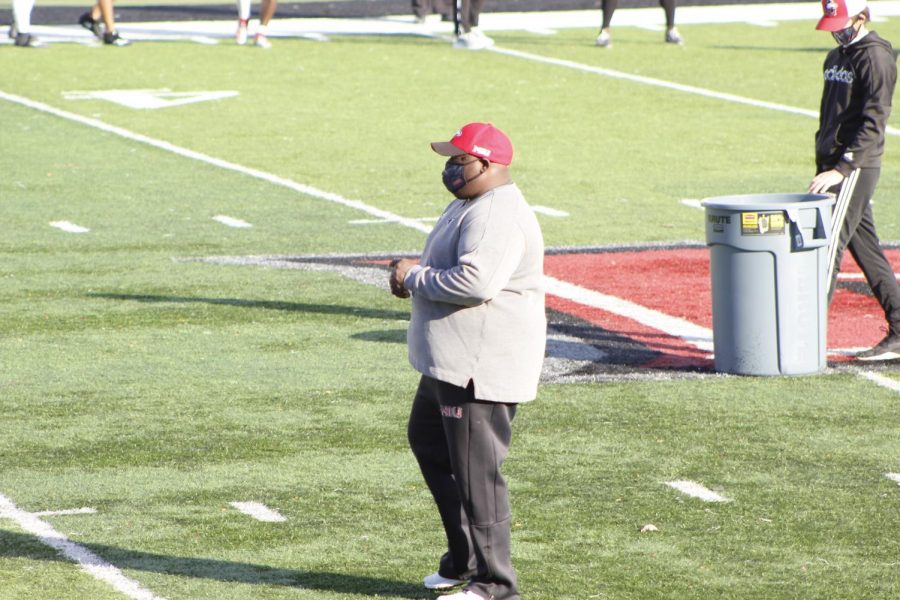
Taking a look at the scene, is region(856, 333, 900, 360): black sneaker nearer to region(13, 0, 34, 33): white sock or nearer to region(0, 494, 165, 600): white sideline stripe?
region(0, 494, 165, 600): white sideline stripe

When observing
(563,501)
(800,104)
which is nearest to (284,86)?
(800,104)

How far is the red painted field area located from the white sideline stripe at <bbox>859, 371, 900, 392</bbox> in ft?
1.64

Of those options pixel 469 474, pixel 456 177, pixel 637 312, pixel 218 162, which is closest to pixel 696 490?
pixel 469 474

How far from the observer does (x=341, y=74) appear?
27656mm

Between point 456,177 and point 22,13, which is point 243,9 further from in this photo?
point 456,177

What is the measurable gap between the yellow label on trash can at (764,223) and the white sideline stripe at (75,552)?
4401mm

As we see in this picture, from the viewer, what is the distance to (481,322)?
20.8 ft

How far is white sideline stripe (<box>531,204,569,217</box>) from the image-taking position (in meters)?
17.5

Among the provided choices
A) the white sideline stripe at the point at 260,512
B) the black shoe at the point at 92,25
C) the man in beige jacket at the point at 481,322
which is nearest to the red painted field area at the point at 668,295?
the white sideline stripe at the point at 260,512

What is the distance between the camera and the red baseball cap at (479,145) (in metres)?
6.34

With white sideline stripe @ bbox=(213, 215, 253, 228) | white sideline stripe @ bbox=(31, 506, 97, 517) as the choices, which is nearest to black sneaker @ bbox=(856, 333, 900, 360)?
white sideline stripe @ bbox=(31, 506, 97, 517)

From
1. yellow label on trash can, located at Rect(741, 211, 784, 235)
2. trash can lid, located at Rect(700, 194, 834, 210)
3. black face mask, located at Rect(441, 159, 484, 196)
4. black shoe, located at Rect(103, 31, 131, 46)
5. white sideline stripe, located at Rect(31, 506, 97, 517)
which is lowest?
white sideline stripe, located at Rect(31, 506, 97, 517)

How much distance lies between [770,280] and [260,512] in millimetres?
3724

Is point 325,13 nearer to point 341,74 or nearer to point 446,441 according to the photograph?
point 341,74
